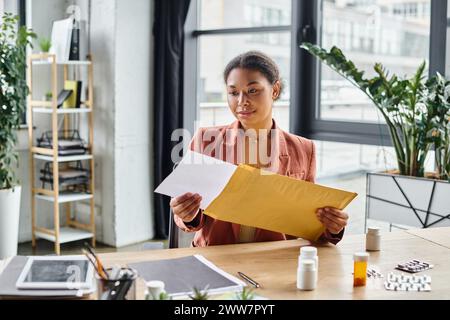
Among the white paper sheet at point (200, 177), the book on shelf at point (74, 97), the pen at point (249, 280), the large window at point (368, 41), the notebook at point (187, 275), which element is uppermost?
the large window at point (368, 41)

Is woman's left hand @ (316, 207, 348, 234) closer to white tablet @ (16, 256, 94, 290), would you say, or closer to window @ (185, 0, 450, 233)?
white tablet @ (16, 256, 94, 290)

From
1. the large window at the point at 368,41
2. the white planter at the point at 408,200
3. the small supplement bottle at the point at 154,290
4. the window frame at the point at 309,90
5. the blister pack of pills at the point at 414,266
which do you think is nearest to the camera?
the small supplement bottle at the point at 154,290

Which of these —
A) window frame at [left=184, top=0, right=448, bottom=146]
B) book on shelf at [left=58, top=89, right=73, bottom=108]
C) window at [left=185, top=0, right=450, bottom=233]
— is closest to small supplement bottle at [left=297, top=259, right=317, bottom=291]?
window at [left=185, top=0, right=450, bottom=233]

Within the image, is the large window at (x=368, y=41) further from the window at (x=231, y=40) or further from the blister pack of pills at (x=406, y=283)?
the blister pack of pills at (x=406, y=283)

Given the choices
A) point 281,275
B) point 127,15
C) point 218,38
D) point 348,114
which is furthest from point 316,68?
point 281,275

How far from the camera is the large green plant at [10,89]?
4031 millimetres

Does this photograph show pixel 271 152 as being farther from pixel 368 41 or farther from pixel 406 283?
pixel 368 41

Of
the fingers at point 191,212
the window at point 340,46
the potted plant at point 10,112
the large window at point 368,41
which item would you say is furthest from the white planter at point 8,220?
the fingers at point 191,212

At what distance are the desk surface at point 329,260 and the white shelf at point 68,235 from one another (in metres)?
2.71

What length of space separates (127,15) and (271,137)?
8.37ft

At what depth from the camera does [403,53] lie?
3.83m

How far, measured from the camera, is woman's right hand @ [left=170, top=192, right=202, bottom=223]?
6.45 feet
